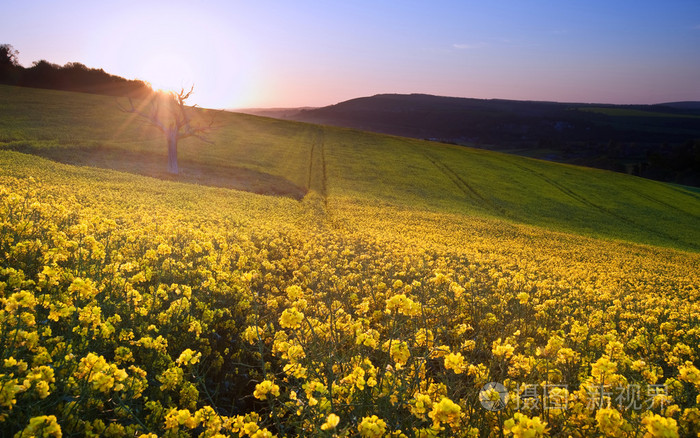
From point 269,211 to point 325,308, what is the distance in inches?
605

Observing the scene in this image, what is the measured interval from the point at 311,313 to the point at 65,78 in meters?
87.5

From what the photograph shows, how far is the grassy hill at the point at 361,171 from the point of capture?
3375 cm

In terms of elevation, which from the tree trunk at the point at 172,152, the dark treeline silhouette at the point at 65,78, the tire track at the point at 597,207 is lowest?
the tire track at the point at 597,207

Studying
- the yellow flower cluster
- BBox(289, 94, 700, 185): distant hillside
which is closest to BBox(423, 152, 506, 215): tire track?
the yellow flower cluster

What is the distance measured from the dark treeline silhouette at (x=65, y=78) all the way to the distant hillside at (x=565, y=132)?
197ft

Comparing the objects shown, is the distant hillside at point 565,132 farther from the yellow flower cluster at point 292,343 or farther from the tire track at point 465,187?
the yellow flower cluster at point 292,343

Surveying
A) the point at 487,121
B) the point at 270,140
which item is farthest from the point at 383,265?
the point at 487,121

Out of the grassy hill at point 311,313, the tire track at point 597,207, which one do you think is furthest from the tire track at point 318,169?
the tire track at point 597,207

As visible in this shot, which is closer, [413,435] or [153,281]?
[413,435]

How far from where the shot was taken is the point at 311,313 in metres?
6.64

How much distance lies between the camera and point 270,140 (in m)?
53.9

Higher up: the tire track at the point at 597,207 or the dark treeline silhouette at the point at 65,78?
the dark treeline silhouette at the point at 65,78

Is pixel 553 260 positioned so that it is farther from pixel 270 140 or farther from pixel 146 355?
pixel 270 140

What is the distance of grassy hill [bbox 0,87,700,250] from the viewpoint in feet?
111
